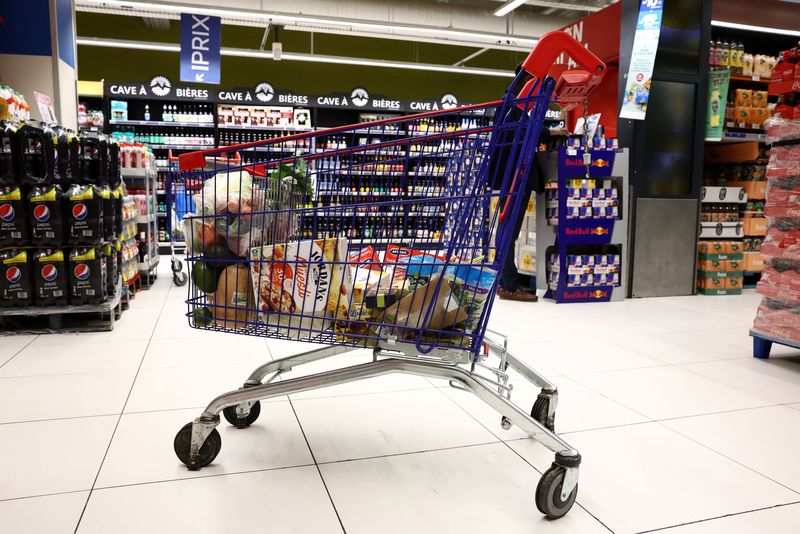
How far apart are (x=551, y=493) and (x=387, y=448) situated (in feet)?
1.93

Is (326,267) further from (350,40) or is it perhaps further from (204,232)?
(350,40)

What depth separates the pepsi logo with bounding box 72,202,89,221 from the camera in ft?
10.4

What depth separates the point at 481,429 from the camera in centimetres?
198

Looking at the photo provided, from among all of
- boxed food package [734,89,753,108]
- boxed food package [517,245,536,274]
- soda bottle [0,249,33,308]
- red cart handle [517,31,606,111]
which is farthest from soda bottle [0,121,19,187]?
boxed food package [734,89,753,108]

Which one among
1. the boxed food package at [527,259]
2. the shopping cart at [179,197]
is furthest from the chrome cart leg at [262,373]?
the boxed food package at [527,259]

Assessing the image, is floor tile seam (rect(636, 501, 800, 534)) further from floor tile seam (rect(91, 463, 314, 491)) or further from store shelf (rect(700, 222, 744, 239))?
store shelf (rect(700, 222, 744, 239))

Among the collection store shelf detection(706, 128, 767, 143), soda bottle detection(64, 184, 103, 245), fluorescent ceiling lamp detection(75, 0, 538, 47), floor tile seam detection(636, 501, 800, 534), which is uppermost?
fluorescent ceiling lamp detection(75, 0, 538, 47)

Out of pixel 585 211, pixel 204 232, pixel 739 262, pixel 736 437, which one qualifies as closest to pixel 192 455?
pixel 204 232

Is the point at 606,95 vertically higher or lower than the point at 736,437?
higher

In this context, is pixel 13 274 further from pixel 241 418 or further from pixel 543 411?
pixel 543 411

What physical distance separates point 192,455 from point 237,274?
55cm

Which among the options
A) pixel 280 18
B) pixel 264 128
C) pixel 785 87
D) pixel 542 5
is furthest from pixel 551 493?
pixel 542 5

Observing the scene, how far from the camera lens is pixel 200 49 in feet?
28.2

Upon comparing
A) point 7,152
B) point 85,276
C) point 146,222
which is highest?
point 7,152
